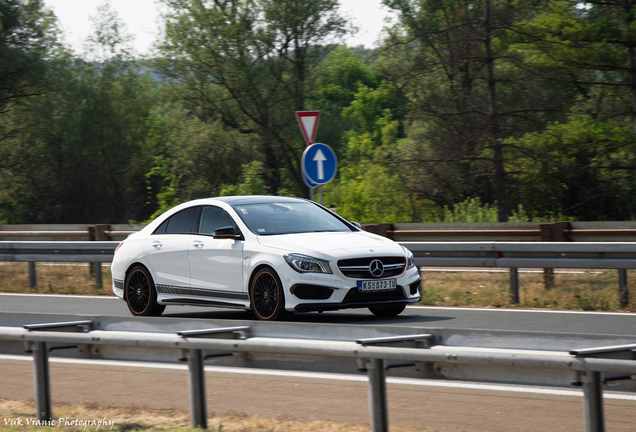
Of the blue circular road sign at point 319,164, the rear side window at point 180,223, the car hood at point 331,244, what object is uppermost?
the blue circular road sign at point 319,164

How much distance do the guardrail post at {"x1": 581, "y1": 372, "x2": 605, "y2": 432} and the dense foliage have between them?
17.0 metres

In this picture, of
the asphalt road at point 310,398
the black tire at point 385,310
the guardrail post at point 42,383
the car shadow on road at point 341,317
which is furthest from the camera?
the black tire at point 385,310

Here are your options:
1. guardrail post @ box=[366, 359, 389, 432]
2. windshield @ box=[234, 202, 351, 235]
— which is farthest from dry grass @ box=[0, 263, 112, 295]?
guardrail post @ box=[366, 359, 389, 432]

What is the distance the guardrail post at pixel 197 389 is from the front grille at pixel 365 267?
4.31 metres

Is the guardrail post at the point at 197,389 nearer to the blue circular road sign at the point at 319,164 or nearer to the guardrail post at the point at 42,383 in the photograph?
the guardrail post at the point at 42,383

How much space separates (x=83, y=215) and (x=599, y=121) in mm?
22685

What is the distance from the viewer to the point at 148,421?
5480mm

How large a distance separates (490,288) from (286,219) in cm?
419

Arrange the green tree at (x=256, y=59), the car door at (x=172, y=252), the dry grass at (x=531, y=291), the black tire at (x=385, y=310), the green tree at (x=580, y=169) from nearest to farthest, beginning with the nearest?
the black tire at (x=385, y=310) → the car door at (x=172, y=252) → the dry grass at (x=531, y=291) → the green tree at (x=580, y=169) → the green tree at (x=256, y=59)

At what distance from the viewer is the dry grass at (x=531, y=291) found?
1145 centimetres

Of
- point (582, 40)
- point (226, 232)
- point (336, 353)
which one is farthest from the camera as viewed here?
point (582, 40)

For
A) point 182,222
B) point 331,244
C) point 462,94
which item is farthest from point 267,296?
point 462,94

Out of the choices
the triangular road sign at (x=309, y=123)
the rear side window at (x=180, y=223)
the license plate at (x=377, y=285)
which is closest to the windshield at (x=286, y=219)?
the rear side window at (x=180, y=223)

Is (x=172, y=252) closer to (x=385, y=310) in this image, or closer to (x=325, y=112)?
(x=385, y=310)
